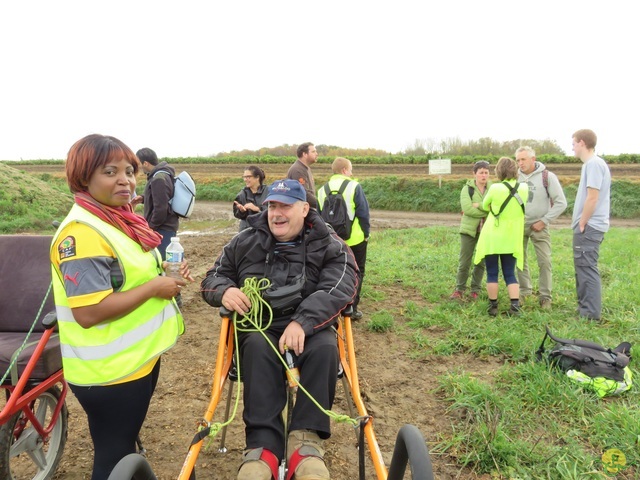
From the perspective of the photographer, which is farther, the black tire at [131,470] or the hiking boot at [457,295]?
the hiking boot at [457,295]

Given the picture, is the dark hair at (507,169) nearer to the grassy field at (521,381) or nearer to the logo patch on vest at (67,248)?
the grassy field at (521,381)

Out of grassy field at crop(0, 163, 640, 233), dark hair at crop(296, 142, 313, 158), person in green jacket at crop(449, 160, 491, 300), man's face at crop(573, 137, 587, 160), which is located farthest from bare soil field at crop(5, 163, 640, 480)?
grassy field at crop(0, 163, 640, 233)

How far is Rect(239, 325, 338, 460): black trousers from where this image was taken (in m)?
2.27

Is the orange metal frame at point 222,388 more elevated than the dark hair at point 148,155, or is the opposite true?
the dark hair at point 148,155

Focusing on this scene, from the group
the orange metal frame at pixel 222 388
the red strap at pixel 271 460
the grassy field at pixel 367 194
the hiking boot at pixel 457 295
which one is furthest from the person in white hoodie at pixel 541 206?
the grassy field at pixel 367 194

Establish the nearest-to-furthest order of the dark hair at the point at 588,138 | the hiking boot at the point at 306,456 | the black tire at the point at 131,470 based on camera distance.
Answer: the black tire at the point at 131,470
the hiking boot at the point at 306,456
the dark hair at the point at 588,138

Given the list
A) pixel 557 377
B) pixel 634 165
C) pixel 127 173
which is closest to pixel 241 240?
pixel 127 173

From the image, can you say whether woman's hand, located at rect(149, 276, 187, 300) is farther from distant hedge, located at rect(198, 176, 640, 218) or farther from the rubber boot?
distant hedge, located at rect(198, 176, 640, 218)

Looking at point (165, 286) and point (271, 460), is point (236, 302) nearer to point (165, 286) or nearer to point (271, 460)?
point (165, 286)

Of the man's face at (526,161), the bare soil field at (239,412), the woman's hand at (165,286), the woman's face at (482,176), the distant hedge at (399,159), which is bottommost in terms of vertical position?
the bare soil field at (239,412)

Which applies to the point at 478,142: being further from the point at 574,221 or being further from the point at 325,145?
the point at 574,221

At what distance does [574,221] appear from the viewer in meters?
5.00

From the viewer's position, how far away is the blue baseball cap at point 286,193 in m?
2.84

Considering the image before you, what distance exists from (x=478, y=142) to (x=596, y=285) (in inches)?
1087
